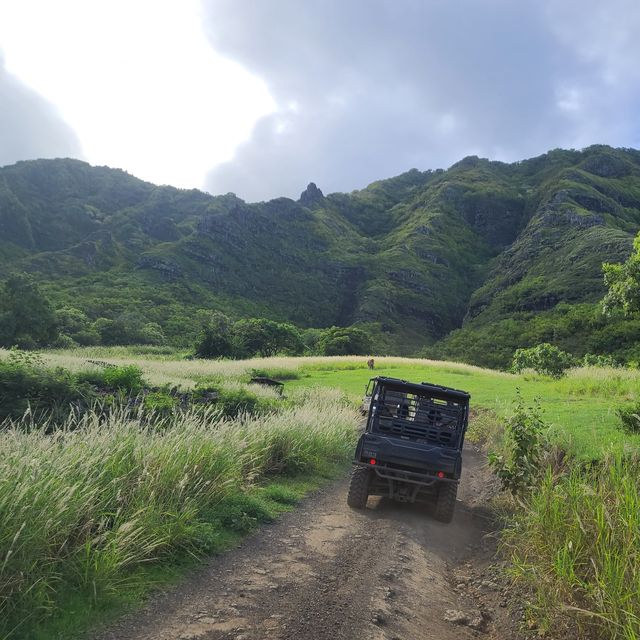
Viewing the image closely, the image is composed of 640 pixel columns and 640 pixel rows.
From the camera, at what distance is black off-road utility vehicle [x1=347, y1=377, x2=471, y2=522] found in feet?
28.4

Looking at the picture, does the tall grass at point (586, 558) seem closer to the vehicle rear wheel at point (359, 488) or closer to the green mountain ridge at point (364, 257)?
the vehicle rear wheel at point (359, 488)

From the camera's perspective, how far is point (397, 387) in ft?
31.6

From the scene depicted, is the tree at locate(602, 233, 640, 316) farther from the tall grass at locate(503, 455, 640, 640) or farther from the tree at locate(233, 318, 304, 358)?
the tree at locate(233, 318, 304, 358)

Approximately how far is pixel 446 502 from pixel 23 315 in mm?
61448

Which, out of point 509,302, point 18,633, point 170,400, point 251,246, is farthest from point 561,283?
point 18,633

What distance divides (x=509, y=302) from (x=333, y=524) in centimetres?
10472

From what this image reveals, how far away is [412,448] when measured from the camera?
8742 mm

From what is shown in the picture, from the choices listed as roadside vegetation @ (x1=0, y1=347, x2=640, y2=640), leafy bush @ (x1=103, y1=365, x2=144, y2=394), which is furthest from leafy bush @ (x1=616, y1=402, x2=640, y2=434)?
leafy bush @ (x1=103, y1=365, x2=144, y2=394)

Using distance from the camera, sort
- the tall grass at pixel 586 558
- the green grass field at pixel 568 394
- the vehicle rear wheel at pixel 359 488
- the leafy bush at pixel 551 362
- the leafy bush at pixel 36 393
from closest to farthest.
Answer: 1. the tall grass at pixel 586 558
2. the vehicle rear wheel at pixel 359 488
3. the green grass field at pixel 568 394
4. the leafy bush at pixel 36 393
5. the leafy bush at pixel 551 362

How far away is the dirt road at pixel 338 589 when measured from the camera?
438 centimetres

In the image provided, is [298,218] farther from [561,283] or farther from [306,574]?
[306,574]

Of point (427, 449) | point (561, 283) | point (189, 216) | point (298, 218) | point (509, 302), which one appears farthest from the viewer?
point (189, 216)

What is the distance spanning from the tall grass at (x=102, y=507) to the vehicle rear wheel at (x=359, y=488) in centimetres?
192

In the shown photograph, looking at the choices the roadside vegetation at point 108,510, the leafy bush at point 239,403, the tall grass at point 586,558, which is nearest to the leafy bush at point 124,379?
the leafy bush at point 239,403
